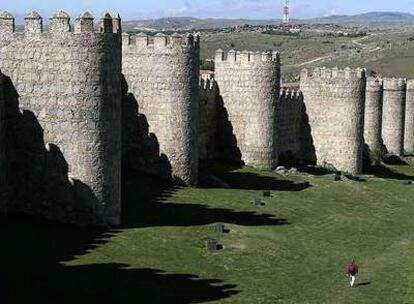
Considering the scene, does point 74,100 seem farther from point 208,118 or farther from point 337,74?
point 337,74

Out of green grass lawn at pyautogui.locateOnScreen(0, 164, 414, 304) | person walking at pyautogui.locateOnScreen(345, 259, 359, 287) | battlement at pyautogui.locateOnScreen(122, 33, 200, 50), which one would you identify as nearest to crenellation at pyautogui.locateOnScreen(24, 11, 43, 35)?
green grass lawn at pyautogui.locateOnScreen(0, 164, 414, 304)

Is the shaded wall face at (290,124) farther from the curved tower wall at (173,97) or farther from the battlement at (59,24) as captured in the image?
the battlement at (59,24)

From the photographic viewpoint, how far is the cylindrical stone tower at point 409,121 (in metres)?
59.2

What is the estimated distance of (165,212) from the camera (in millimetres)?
29297

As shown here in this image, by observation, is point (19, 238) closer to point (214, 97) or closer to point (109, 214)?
point (109, 214)

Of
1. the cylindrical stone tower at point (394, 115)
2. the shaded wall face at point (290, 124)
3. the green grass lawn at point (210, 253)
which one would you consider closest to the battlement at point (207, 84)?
the shaded wall face at point (290, 124)

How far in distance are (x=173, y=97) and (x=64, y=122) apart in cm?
990

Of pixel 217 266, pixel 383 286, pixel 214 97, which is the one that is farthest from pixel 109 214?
pixel 214 97

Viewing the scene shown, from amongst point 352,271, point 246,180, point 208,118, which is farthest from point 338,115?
point 352,271

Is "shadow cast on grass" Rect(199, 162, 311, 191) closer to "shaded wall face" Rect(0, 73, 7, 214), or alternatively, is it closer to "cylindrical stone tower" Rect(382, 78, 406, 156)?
"shaded wall face" Rect(0, 73, 7, 214)

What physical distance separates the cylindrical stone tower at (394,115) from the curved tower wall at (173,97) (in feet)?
81.1

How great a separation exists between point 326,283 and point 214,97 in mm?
21428

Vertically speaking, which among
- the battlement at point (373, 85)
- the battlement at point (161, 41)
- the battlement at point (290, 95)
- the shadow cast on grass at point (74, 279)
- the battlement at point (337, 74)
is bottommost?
the shadow cast on grass at point (74, 279)

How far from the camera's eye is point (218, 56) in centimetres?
4312
